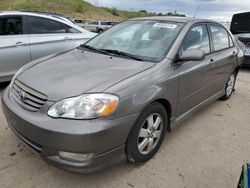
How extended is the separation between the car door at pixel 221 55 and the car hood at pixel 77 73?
1.61m

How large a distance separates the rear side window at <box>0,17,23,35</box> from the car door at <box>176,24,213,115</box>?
10.5ft

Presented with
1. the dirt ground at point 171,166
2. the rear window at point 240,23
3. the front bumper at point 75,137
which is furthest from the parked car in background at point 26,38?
the rear window at point 240,23

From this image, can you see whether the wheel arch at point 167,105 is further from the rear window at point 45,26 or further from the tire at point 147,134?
the rear window at point 45,26

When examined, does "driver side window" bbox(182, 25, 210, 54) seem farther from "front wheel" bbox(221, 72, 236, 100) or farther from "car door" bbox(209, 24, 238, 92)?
"front wheel" bbox(221, 72, 236, 100)

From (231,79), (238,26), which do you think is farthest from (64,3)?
(231,79)

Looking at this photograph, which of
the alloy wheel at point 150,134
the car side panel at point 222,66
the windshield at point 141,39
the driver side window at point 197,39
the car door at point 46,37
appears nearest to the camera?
the alloy wheel at point 150,134

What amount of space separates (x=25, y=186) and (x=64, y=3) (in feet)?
169

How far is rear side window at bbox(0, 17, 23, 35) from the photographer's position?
4402mm

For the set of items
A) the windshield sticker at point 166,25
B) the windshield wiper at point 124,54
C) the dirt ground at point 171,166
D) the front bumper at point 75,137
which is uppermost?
the windshield sticker at point 166,25

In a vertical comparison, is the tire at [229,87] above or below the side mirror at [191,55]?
below

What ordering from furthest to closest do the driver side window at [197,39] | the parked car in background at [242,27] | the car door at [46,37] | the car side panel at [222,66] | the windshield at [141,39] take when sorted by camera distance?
1. the parked car in background at [242,27]
2. the car door at [46,37]
3. the car side panel at [222,66]
4. the driver side window at [197,39]
5. the windshield at [141,39]

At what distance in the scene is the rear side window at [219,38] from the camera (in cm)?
379

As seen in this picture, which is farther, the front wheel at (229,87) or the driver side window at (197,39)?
the front wheel at (229,87)

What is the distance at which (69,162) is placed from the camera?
2.05 m
